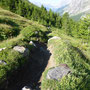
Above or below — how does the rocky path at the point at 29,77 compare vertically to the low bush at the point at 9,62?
below

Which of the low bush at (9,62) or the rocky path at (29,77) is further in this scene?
the rocky path at (29,77)

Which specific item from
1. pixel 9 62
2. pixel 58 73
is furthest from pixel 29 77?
pixel 58 73

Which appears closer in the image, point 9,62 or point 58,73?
point 9,62

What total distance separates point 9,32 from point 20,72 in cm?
860

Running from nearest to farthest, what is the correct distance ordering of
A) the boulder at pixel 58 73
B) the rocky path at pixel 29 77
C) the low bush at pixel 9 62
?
the low bush at pixel 9 62 < the rocky path at pixel 29 77 < the boulder at pixel 58 73

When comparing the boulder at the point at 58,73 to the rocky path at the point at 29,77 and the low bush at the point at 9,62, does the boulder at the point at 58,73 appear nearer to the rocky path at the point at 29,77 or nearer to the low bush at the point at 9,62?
the rocky path at the point at 29,77

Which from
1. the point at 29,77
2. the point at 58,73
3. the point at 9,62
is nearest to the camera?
the point at 9,62

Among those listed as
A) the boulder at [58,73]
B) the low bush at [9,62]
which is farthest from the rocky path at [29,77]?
the boulder at [58,73]

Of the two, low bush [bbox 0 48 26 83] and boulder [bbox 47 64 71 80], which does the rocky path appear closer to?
low bush [bbox 0 48 26 83]

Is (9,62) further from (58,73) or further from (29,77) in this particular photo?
(58,73)

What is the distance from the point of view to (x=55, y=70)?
731cm

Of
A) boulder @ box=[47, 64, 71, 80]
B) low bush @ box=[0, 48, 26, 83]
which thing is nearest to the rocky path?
low bush @ box=[0, 48, 26, 83]

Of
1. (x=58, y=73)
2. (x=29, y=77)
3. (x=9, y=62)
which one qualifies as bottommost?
(x=29, y=77)

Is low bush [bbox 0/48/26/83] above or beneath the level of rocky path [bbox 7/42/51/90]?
above
